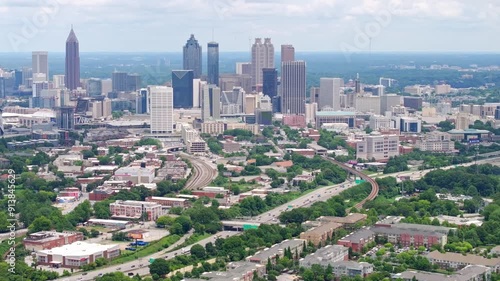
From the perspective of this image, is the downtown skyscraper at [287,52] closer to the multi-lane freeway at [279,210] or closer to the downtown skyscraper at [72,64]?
the downtown skyscraper at [72,64]

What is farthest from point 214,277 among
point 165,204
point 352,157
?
point 352,157

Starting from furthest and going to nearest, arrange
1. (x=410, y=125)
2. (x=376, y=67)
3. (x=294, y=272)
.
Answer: (x=376, y=67), (x=410, y=125), (x=294, y=272)

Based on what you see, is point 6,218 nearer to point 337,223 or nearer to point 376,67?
point 337,223

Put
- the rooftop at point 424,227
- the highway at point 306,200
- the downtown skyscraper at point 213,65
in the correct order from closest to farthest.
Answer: the rooftop at point 424,227 → the highway at point 306,200 → the downtown skyscraper at point 213,65

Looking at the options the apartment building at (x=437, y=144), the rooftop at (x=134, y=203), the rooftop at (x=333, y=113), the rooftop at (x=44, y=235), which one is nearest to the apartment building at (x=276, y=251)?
the rooftop at (x=44, y=235)

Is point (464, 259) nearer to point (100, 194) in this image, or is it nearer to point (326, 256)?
point (326, 256)

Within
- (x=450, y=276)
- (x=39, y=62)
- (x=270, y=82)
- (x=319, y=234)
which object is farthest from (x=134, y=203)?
(x=39, y=62)

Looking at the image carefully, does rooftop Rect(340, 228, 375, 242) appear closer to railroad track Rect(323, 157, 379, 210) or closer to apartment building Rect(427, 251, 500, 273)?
apartment building Rect(427, 251, 500, 273)
